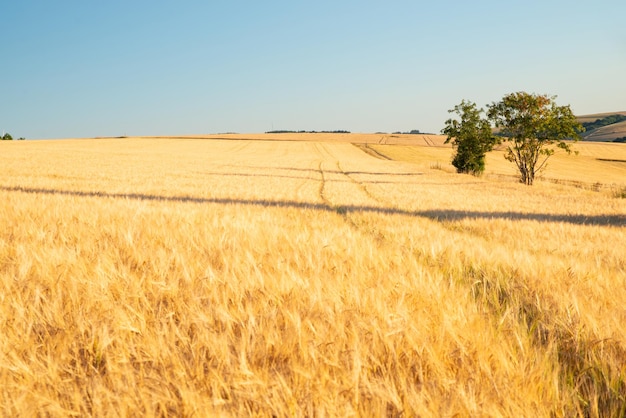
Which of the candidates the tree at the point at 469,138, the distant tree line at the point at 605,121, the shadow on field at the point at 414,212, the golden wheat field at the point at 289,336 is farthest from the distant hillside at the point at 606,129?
the golden wheat field at the point at 289,336

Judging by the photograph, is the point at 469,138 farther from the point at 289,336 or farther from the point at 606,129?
the point at 606,129

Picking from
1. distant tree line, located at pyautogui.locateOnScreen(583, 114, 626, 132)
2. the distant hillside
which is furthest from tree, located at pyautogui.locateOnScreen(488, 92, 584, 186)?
distant tree line, located at pyautogui.locateOnScreen(583, 114, 626, 132)

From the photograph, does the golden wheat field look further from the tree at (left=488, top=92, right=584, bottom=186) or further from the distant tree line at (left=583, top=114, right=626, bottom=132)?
the distant tree line at (left=583, top=114, right=626, bottom=132)

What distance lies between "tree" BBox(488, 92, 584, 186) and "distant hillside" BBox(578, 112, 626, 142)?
383ft

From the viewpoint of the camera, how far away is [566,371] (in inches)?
64.7

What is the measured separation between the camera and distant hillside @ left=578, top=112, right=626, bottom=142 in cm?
12645

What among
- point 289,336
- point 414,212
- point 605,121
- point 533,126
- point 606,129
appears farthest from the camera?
point 605,121

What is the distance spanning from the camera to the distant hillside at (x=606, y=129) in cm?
12645

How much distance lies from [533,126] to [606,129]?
149763 mm

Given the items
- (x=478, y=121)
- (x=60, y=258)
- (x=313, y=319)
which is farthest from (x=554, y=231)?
(x=478, y=121)

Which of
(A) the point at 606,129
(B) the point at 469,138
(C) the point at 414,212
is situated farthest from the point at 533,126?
(A) the point at 606,129

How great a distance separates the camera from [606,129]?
471 feet

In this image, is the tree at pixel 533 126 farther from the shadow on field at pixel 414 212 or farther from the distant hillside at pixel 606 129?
the distant hillside at pixel 606 129

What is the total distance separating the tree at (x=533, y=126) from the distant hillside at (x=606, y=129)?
116613 mm
